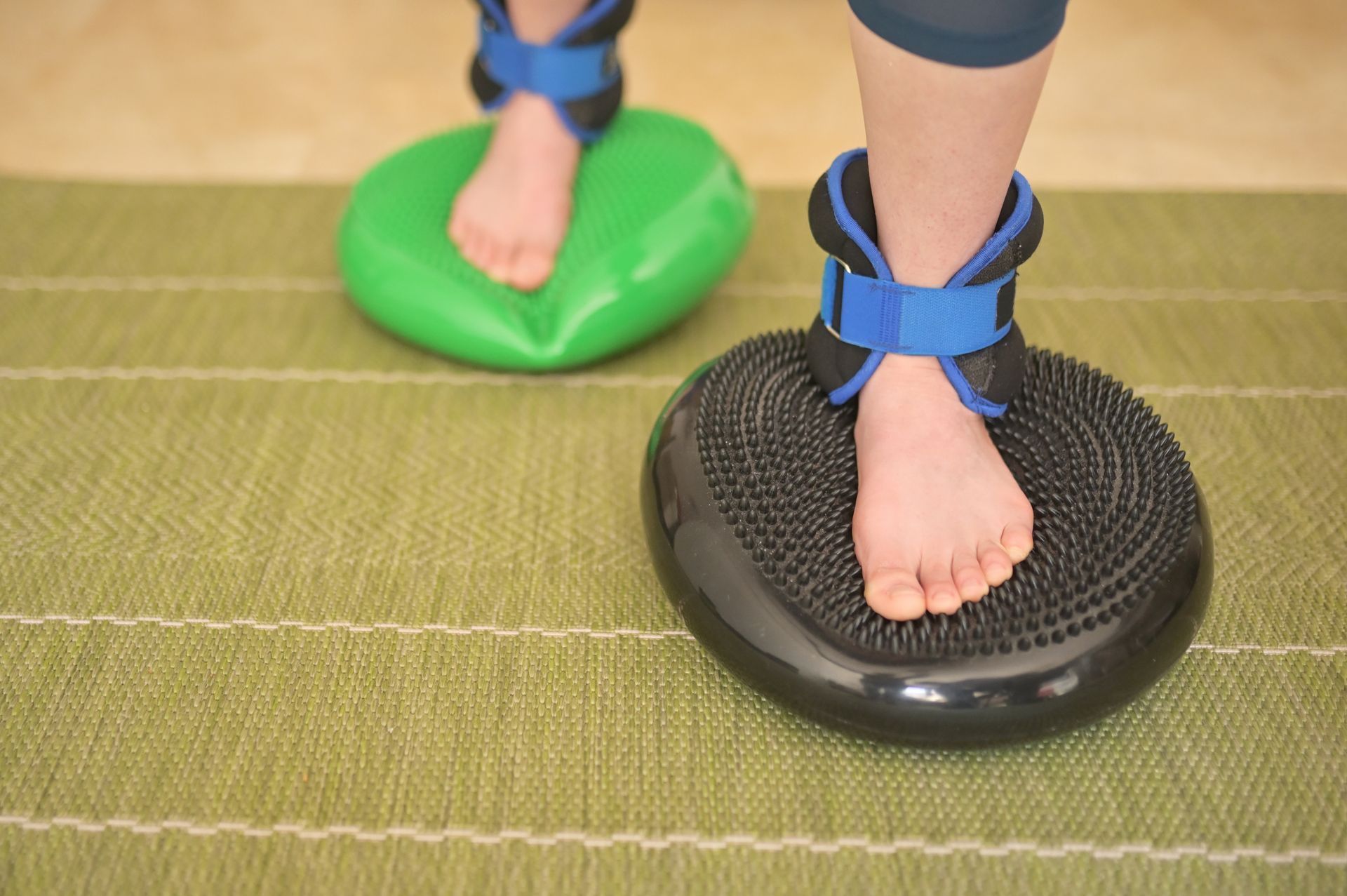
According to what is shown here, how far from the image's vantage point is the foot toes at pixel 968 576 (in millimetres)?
773

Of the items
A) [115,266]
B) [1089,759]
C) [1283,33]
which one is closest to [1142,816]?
[1089,759]

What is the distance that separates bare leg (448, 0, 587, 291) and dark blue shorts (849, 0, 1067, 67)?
1.82 ft

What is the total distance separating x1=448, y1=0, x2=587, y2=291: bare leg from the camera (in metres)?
1.20

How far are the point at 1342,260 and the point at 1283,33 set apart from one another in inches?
40.4

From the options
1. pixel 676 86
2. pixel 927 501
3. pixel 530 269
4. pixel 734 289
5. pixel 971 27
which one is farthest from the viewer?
pixel 676 86

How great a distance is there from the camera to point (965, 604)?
776 mm

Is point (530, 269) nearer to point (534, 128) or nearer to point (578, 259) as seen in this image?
point (578, 259)

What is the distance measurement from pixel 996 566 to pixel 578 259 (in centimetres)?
61

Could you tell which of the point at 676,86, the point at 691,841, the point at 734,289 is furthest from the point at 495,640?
the point at 676,86

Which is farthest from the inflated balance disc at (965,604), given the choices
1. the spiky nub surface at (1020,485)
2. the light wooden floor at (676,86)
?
the light wooden floor at (676,86)

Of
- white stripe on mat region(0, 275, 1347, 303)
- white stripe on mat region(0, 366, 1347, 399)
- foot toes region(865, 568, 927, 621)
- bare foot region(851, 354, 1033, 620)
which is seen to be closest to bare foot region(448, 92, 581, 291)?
white stripe on mat region(0, 366, 1347, 399)

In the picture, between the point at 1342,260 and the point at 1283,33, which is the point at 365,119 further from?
the point at 1283,33

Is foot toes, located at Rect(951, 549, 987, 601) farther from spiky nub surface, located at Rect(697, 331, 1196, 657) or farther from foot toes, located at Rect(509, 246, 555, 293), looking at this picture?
foot toes, located at Rect(509, 246, 555, 293)

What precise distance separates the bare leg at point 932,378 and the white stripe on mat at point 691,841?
16 cm
